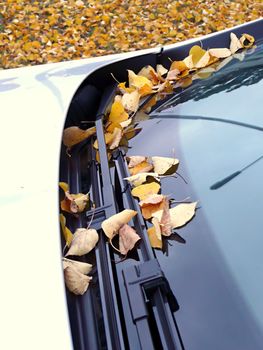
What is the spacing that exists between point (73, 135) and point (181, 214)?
0.56 meters

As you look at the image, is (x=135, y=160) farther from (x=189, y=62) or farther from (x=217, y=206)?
(x=189, y=62)

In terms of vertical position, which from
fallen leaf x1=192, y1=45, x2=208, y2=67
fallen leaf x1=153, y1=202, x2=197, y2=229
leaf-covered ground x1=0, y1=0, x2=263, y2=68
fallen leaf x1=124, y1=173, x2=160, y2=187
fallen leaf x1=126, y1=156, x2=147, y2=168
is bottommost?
fallen leaf x1=153, y1=202, x2=197, y2=229

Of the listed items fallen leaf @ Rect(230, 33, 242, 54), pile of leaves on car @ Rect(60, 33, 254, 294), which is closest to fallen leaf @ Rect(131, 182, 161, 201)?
pile of leaves on car @ Rect(60, 33, 254, 294)

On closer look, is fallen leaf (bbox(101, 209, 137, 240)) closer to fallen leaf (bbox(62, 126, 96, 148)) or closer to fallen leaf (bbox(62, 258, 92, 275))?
fallen leaf (bbox(62, 258, 92, 275))

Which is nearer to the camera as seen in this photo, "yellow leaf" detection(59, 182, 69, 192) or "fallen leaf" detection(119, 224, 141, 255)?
"fallen leaf" detection(119, 224, 141, 255)

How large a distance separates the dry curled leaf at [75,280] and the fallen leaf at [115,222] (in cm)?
16

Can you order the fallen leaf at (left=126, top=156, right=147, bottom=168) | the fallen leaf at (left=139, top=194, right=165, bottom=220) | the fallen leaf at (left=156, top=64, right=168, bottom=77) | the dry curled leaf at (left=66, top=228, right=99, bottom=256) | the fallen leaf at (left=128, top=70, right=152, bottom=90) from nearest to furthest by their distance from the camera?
1. the dry curled leaf at (left=66, top=228, right=99, bottom=256)
2. the fallen leaf at (left=139, top=194, right=165, bottom=220)
3. the fallen leaf at (left=126, top=156, right=147, bottom=168)
4. the fallen leaf at (left=128, top=70, right=152, bottom=90)
5. the fallen leaf at (left=156, top=64, right=168, bottom=77)

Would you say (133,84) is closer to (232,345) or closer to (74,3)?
(232,345)

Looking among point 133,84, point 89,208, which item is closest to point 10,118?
point 89,208

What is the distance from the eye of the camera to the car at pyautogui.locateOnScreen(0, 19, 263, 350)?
1015 millimetres

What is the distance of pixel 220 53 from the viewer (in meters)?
A: 2.23

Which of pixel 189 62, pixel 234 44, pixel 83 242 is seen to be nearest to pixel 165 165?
pixel 83 242

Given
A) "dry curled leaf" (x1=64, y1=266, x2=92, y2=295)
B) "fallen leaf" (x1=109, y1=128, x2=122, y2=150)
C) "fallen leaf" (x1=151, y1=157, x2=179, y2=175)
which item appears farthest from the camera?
"fallen leaf" (x1=109, y1=128, x2=122, y2=150)

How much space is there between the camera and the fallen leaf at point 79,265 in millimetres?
1176
